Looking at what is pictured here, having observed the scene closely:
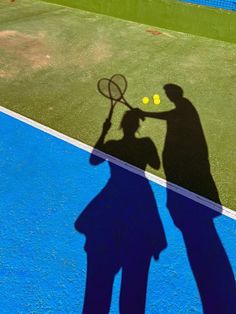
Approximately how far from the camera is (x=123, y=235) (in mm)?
5039

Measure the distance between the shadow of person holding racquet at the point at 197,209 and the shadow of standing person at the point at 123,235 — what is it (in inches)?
14.1

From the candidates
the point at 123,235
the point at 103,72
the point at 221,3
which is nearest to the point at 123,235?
the point at 123,235

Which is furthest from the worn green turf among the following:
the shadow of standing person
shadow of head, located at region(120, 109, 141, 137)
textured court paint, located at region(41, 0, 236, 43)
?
the shadow of standing person

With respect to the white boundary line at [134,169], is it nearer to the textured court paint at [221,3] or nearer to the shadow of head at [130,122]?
the shadow of head at [130,122]

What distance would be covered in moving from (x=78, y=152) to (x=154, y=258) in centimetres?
265

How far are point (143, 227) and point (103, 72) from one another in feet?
18.4

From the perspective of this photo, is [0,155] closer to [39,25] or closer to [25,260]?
[25,260]

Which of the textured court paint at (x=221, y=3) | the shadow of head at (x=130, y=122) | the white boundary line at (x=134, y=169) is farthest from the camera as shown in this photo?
the textured court paint at (x=221, y=3)

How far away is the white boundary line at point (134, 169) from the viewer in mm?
5447

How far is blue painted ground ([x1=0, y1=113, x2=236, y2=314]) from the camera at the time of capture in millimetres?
4320

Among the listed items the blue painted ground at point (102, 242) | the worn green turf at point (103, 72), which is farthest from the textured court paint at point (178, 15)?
the blue painted ground at point (102, 242)

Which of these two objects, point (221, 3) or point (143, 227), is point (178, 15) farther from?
point (143, 227)

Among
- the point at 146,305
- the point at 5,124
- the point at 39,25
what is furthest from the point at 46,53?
the point at 146,305

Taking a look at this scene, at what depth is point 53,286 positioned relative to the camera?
14.5ft
